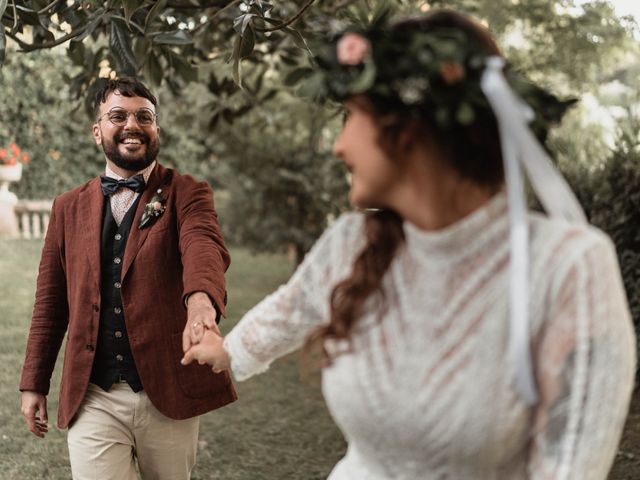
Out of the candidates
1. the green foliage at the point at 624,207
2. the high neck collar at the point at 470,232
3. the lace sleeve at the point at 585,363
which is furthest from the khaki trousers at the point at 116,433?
the green foliage at the point at 624,207

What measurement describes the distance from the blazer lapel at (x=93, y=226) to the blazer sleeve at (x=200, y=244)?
299 millimetres

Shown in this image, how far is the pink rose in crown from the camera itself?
1551 mm

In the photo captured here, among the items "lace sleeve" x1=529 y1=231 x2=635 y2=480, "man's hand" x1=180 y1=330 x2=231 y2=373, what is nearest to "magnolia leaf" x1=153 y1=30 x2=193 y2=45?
"man's hand" x1=180 y1=330 x2=231 y2=373

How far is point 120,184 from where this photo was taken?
3148 millimetres

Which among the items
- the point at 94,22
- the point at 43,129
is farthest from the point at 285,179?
the point at 94,22

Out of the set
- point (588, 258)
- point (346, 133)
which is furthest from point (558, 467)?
point (346, 133)

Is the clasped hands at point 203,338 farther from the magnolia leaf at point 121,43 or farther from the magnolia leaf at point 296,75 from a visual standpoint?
the magnolia leaf at point 296,75

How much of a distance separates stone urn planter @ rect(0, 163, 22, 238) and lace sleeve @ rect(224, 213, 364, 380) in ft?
33.0

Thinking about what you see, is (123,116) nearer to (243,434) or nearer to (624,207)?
(243,434)

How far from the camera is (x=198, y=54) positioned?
5.62 m

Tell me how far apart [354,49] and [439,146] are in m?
0.24

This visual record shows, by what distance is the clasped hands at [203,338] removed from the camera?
87.2 inches

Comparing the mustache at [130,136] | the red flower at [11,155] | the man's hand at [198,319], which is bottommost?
the red flower at [11,155]

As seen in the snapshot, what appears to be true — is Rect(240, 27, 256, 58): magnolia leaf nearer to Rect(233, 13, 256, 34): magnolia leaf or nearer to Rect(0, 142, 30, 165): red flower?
Rect(233, 13, 256, 34): magnolia leaf
